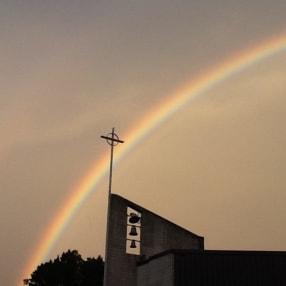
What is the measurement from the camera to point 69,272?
7950cm

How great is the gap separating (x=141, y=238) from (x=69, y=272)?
36.9 metres

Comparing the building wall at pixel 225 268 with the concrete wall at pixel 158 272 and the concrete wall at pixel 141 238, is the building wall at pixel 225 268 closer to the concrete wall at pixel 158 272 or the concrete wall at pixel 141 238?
the concrete wall at pixel 158 272

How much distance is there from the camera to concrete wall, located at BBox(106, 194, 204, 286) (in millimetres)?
43375

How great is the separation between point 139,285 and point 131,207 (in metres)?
9.38

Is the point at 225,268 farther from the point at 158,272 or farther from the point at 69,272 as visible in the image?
the point at 69,272

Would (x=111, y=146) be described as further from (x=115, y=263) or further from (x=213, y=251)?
(x=213, y=251)

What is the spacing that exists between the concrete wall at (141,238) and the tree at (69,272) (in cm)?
3306

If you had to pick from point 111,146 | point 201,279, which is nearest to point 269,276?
point 201,279

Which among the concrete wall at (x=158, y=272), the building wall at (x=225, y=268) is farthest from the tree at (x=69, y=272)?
the building wall at (x=225, y=268)

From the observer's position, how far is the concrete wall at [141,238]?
1708 inches

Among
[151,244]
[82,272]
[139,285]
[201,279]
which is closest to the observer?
[201,279]

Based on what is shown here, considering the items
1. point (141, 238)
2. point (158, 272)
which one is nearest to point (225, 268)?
point (158, 272)

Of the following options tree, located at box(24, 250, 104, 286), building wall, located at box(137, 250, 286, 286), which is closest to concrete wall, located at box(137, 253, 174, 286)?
building wall, located at box(137, 250, 286, 286)

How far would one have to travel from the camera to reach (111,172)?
142ft
